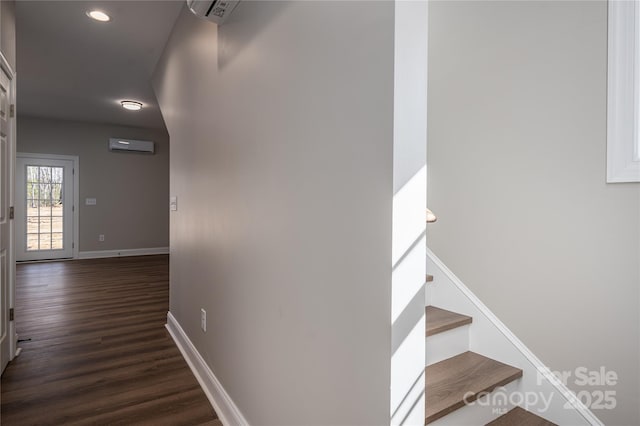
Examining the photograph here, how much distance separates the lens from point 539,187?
1608mm

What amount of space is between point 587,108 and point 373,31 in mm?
1144

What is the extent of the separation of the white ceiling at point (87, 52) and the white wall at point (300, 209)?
44.4 inches

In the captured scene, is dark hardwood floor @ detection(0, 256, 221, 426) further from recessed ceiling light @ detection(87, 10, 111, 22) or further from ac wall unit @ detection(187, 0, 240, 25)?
recessed ceiling light @ detection(87, 10, 111, 22)

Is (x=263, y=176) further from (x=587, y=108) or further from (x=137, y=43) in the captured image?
(x=137, y=43)

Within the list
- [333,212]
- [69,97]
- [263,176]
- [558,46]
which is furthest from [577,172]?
[69,97]

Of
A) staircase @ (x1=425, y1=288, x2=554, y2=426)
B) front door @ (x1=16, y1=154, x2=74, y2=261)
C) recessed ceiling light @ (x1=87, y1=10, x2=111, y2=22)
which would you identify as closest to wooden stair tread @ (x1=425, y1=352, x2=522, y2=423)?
staircase @ (x1=425, y1=288, x2=554, y2=426)

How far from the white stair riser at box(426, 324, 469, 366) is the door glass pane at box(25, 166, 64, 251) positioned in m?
7.47

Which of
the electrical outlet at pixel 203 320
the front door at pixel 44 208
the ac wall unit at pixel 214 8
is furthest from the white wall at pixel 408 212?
the front door at pixel 44 208

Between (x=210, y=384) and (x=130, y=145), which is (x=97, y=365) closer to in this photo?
(x=210, y=384)

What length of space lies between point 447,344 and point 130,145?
287 inches

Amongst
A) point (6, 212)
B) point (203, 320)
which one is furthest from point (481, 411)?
point (6, 212)

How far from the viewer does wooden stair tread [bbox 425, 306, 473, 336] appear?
167 cm

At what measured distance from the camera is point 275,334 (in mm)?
1359

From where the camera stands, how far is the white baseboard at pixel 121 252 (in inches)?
269
